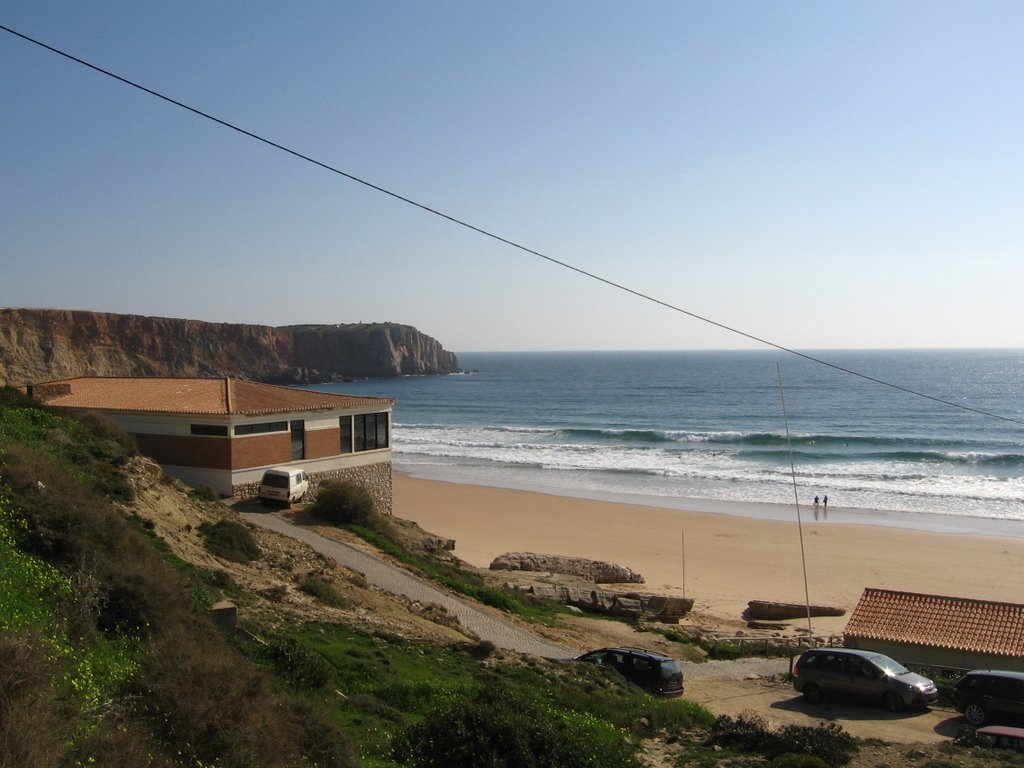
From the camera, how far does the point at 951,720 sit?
14.3m

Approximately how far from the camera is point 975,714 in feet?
45.9

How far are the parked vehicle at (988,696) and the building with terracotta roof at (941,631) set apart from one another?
94.6 inches

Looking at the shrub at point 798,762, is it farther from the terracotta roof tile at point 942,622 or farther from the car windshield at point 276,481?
the car windshield at point 276,481

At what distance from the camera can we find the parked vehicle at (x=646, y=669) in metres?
14.8

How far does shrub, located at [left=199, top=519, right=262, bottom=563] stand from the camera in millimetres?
17039

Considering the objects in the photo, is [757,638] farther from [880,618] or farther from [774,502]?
[774,502]

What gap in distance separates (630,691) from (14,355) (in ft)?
241

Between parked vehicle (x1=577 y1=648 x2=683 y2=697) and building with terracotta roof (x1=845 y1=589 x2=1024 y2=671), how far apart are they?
499 cm

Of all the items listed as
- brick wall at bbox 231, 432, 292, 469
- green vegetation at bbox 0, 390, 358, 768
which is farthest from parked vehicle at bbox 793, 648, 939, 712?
brick wall at bbox 231, 432, 292, 469

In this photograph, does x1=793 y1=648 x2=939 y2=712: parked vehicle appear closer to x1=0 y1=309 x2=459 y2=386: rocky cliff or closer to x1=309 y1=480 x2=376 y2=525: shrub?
x1=309 y1=480 x2=376 y2=525: shrub

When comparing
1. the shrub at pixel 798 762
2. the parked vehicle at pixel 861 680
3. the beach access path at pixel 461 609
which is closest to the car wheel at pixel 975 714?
the parked vehicle at pixel 861 680

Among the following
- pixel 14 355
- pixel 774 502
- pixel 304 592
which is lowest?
pixel 774 502

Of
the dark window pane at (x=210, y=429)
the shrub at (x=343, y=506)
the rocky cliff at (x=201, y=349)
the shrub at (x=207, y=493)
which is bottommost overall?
the shrub at (x=343, y=506)

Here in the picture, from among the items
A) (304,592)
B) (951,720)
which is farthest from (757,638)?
(304,592)
